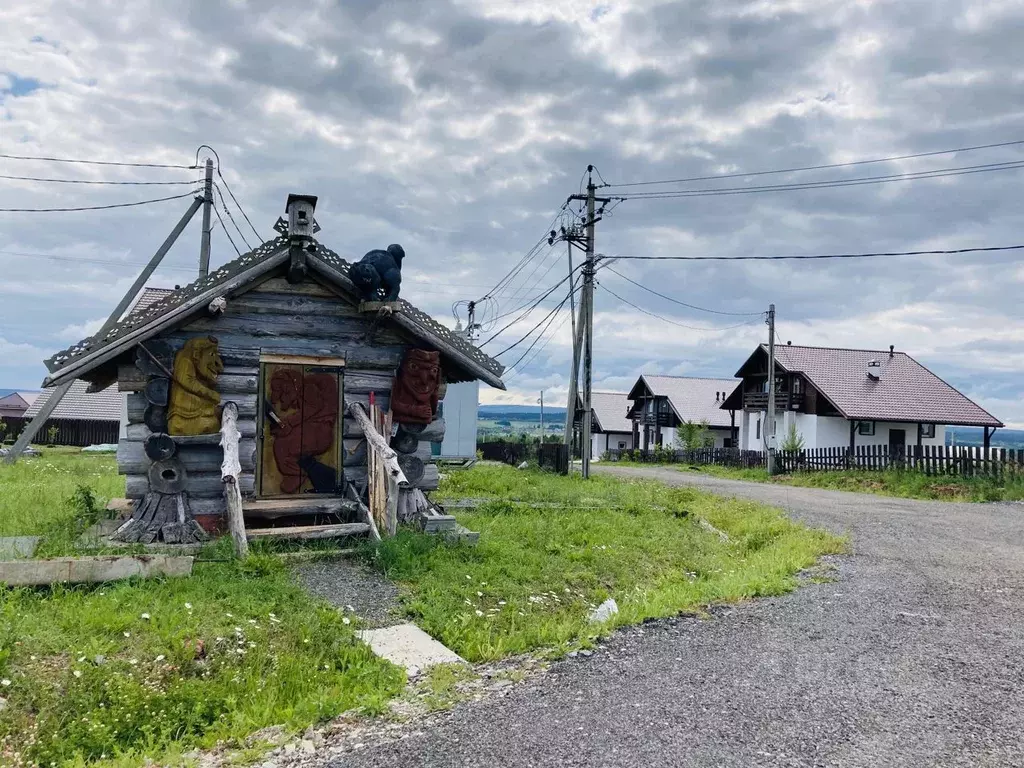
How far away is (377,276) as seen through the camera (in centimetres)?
1017

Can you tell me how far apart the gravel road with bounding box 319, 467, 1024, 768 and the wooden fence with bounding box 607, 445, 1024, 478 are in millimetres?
17083

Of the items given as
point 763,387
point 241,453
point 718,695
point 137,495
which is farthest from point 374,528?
point 763,387

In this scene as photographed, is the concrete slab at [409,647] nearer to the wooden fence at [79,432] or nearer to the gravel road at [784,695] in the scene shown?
the gravel road at [784,695]

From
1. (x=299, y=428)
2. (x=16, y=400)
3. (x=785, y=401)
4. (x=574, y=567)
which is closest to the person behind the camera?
(x=574, y=567)

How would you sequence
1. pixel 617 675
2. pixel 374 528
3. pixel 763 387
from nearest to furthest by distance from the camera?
1. pixel 617 675
2. pixel 374 528
3. pixel 763 387

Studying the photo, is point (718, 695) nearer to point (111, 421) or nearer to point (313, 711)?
point (313, 711)

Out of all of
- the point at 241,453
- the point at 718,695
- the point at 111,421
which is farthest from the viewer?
the point at 111,421

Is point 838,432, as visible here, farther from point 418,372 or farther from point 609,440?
point 418,372

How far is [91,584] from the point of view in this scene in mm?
7066

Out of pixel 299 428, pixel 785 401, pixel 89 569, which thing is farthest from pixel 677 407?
pixel 89 569

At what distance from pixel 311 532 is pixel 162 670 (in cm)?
400

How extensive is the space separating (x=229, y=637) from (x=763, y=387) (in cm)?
4360

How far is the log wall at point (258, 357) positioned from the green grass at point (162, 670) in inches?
119

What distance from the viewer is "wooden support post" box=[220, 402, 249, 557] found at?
332 inches
